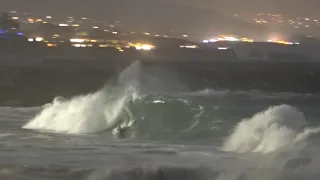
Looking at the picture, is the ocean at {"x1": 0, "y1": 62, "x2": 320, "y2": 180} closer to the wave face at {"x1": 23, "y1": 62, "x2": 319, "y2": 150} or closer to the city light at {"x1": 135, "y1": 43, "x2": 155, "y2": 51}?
the wave face at {"x1": 23, "y1": 62, "x2": 319, "y2": 150}

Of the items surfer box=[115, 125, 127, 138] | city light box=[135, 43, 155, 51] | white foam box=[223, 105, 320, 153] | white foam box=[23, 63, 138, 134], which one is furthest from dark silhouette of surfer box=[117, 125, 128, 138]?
city light box=[135, 43, 155, 51]

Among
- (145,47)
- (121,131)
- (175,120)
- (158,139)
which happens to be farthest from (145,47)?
(158,139)

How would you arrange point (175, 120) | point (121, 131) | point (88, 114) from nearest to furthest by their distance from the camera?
point (121, 131) < point (175, 120) < point (88, 114)

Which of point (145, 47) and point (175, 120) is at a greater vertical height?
point (175, 120)

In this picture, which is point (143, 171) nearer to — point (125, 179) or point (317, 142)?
point (125, 179)

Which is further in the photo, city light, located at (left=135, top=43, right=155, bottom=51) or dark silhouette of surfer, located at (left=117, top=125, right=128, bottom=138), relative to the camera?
city light, located at (left=135, top=43, right=155, bottom=51)

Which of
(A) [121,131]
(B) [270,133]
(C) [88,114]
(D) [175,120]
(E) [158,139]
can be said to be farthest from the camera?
(C) [88,114]

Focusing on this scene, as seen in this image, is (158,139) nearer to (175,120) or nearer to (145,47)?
(175,120)

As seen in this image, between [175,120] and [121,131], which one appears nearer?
[121,131]
